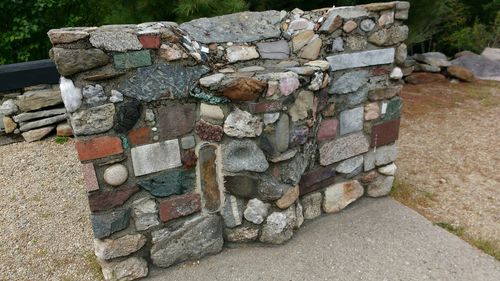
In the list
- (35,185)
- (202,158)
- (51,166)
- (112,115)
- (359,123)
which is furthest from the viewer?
(51,166)

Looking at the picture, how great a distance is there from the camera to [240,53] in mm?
2480

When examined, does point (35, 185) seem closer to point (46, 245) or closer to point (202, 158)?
point (46, 245)

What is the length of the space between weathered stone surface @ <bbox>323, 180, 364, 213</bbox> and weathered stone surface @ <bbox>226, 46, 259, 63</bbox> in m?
1.10

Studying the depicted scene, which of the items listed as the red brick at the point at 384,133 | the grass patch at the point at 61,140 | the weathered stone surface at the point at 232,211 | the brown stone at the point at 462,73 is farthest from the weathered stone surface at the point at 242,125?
the brown stone at the point at 462,73

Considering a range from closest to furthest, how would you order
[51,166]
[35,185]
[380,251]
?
[380,251], [35,185], [51,166]

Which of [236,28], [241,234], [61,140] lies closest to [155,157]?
[241,234]

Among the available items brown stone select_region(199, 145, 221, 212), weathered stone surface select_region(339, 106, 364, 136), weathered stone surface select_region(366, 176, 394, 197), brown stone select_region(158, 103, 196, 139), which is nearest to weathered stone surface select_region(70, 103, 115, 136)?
brown stone select_region(158, 103, 196, 139)

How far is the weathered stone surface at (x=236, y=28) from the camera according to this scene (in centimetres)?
248

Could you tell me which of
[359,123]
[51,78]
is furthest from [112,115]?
[51,78]

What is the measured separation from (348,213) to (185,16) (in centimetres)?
220

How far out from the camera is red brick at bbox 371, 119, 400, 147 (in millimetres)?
2977

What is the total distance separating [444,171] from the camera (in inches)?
148

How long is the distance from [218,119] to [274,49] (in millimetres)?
706

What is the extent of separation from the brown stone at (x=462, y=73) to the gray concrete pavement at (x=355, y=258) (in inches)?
192
